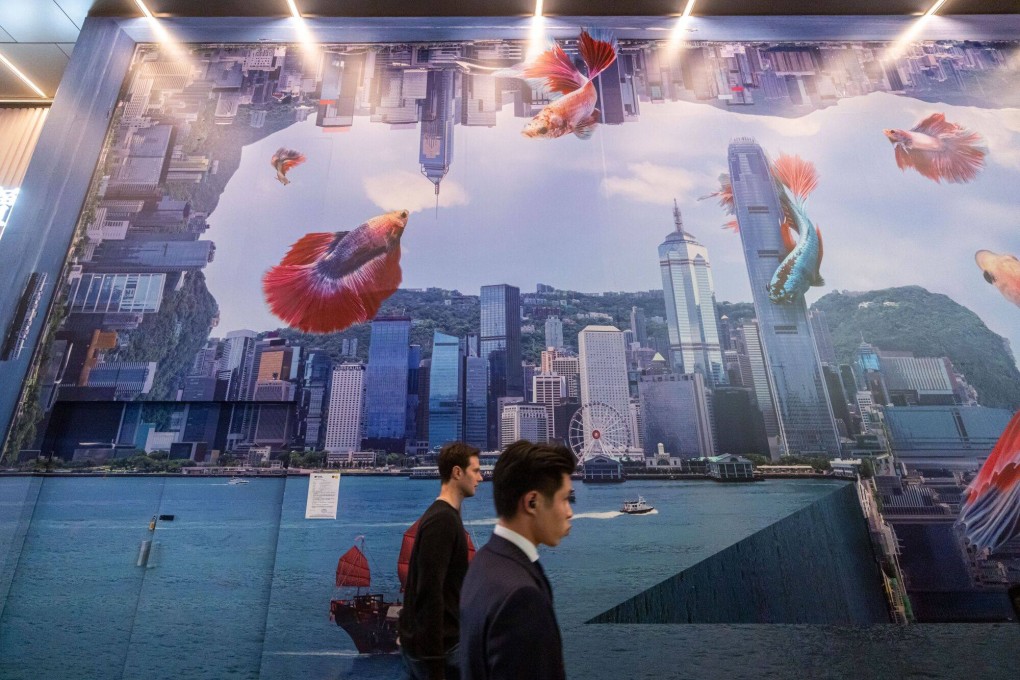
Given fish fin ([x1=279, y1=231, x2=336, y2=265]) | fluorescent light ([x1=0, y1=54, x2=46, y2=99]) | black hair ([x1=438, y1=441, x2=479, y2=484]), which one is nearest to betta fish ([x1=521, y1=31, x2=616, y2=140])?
fish fin ([x1=279, y1=231, x2=336, y2=265])

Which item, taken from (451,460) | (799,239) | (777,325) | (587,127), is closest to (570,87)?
(587,127)

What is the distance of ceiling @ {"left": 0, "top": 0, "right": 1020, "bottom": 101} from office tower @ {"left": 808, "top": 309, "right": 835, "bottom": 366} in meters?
3.16

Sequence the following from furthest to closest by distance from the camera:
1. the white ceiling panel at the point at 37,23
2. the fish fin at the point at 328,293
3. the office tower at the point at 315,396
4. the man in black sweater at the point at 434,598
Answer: the white ceiling panel at the point at 37,23, the fish fin at the point at 328,293, the office tower at the point at 315,396, the man in black sweater at the point at 434,598

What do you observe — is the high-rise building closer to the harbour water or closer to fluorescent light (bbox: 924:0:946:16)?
the harbour water

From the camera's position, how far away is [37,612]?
3.51 meters

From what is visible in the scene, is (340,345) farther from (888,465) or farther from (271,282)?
(888,465)

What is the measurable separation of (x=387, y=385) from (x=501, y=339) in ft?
3.16

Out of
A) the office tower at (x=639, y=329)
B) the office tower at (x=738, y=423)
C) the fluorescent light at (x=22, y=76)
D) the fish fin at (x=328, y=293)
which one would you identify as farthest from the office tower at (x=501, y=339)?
the fluorescent light at (x=22, y=76)

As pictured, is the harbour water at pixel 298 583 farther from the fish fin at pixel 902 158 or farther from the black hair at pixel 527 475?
the fish fin at pixel 902 158

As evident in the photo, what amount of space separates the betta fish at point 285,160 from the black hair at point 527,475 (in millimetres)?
4292

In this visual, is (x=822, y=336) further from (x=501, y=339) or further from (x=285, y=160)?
(x=285, y=160)

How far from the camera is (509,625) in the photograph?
34.6 inches

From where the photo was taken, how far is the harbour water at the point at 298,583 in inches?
121

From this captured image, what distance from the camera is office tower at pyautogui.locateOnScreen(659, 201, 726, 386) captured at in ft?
12.7
